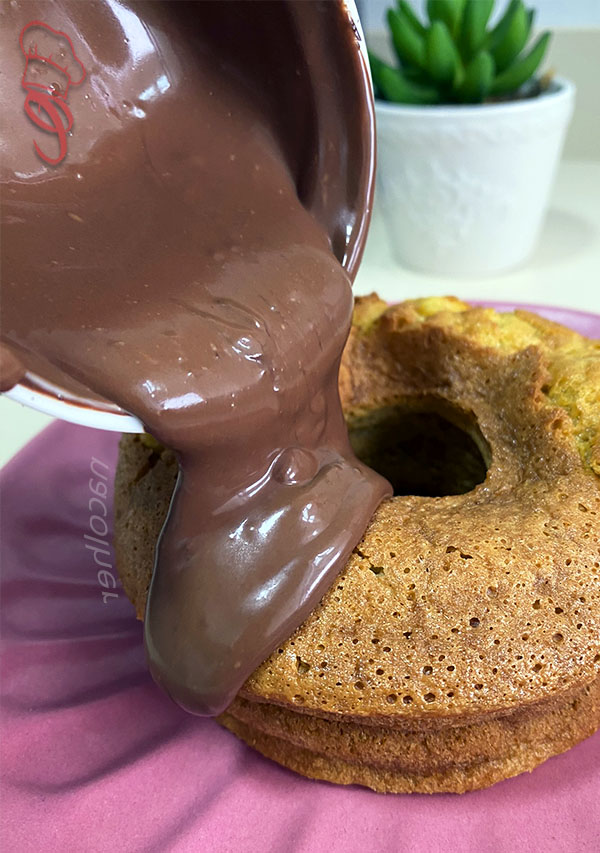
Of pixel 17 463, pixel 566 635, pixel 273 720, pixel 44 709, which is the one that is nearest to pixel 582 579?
pixel 566 635

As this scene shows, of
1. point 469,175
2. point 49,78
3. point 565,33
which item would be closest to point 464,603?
point 49,78

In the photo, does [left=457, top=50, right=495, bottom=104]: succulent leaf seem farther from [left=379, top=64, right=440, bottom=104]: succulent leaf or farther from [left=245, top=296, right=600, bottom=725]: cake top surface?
[left=245, top=296, right=600, bottom=725]: cake top surface

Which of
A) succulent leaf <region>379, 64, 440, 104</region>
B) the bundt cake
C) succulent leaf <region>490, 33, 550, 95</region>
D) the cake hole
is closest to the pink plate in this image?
the bundt cake

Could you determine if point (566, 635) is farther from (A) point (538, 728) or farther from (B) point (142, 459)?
(B) point (142, 459)

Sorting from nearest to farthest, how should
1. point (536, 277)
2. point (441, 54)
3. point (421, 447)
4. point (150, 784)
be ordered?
point (150, 784) < point (421, 447) < point (441, 54) < point (536, 277)

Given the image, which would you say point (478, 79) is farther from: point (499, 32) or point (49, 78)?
point (49, 78)

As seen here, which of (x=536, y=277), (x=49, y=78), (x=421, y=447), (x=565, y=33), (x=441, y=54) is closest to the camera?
(x=49, y=78)
